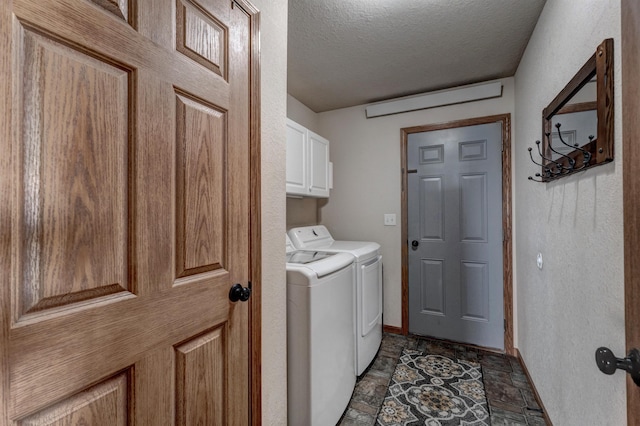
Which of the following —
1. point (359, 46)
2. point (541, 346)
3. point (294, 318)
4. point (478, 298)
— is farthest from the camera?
point (478, 298)

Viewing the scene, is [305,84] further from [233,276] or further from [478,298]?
[478,298]

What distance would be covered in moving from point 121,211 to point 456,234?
2.71m

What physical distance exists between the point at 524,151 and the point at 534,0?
975mm

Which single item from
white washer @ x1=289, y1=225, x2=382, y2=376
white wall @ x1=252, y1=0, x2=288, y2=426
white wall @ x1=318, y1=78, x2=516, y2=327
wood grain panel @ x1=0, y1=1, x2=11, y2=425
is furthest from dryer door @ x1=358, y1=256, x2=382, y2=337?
wood grain panel @ x1=0, y1=1, x2=11, y2=425

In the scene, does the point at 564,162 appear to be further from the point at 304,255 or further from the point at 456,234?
the point at 304,255

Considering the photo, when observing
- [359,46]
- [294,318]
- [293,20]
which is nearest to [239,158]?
[294,318]

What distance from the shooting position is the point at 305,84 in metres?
2.73

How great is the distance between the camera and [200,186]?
95 cm

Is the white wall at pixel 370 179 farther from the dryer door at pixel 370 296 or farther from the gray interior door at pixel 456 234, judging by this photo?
the dryer door at pixel 370 296

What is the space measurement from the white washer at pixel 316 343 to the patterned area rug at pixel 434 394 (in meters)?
0.38

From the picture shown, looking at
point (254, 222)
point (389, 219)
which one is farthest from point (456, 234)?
point (254, 222)

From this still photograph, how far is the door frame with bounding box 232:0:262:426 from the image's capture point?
3.82 feet

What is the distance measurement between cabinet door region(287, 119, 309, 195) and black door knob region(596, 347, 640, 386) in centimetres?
191

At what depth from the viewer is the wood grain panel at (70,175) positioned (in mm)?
573
